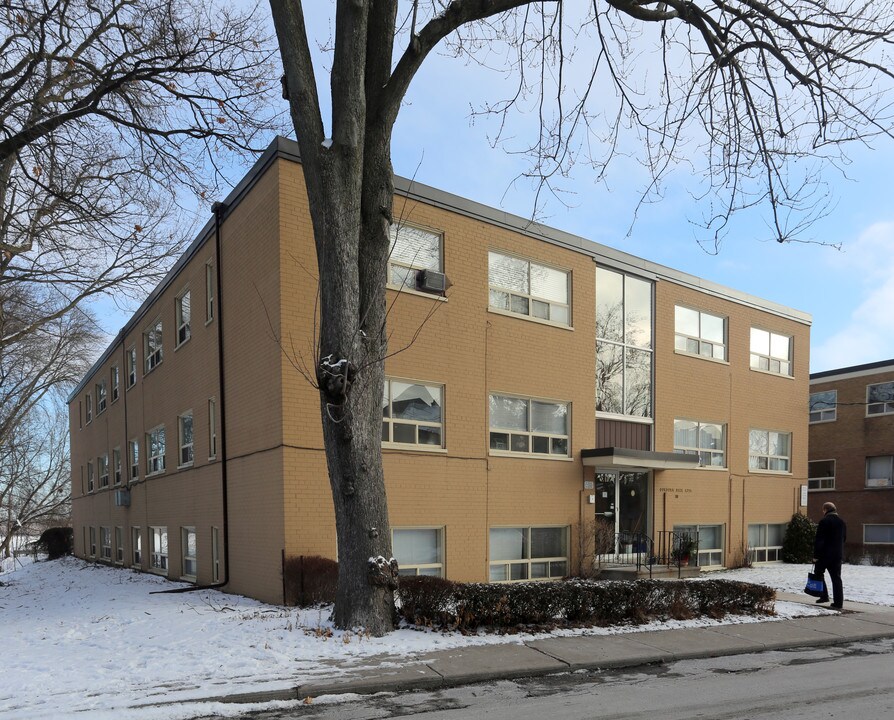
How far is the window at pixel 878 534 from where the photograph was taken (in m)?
27.3

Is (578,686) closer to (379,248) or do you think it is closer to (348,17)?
(379,248)

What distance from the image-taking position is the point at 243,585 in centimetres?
1228

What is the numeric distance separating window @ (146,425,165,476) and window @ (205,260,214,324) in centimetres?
509

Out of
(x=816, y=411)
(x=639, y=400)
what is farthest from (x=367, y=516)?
(x=816, y=411)

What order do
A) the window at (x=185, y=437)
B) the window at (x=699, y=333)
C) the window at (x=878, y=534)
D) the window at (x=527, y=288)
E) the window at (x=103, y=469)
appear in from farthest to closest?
the window at (x=878, y=534)
the window at (x=103, y=469)
the window at (x=699, y=333)
the window at (x=185, y=437)
the window at (x=527, y=288)

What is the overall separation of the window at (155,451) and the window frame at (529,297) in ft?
33.4

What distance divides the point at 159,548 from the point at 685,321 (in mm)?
16107

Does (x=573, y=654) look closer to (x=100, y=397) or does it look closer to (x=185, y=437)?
(x=185, y=437)

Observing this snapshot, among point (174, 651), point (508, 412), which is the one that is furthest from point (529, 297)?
point (174, 651)

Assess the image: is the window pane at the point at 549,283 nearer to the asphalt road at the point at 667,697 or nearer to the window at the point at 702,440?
the window at the point at 702,440

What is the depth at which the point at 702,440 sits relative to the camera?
18594 mm

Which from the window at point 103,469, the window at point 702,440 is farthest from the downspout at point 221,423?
the window at point 103,469

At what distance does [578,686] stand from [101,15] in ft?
39.2

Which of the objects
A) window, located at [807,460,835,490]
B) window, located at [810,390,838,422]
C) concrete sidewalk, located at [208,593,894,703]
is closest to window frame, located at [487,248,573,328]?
concrete sidewalk, located at [208,593,894,703]
